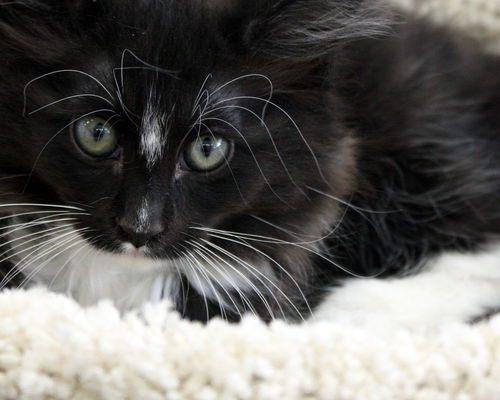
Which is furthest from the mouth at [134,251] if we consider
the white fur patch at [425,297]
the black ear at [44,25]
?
the white fur patch at [425,297]

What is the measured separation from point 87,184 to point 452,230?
0.96m

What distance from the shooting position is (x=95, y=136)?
4.51ft

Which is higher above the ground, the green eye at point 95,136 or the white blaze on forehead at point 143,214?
the green eye at point 95,136

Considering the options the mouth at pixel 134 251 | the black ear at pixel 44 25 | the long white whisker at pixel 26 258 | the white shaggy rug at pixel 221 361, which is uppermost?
the black ear at pixel 44 25

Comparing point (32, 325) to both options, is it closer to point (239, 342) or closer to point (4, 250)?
point (239, 342)

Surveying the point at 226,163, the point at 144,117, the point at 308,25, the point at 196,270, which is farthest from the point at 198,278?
the point at 308,25

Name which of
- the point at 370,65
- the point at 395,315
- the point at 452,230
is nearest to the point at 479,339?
the point at 395,315

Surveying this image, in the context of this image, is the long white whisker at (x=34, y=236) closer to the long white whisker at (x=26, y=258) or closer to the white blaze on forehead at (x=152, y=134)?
the long white whisker at (x=26, y=258)

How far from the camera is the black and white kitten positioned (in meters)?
1.37

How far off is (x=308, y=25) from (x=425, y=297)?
687mm

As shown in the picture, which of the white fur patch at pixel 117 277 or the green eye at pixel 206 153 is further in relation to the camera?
the white fur patch at pixel 117 277

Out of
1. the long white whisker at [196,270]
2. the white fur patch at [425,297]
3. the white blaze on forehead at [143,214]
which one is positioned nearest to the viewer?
the white blaze on forehead at [143,214]

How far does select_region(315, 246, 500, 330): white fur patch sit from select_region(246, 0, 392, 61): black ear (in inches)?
Answer: 22.2

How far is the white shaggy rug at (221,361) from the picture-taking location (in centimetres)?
112
